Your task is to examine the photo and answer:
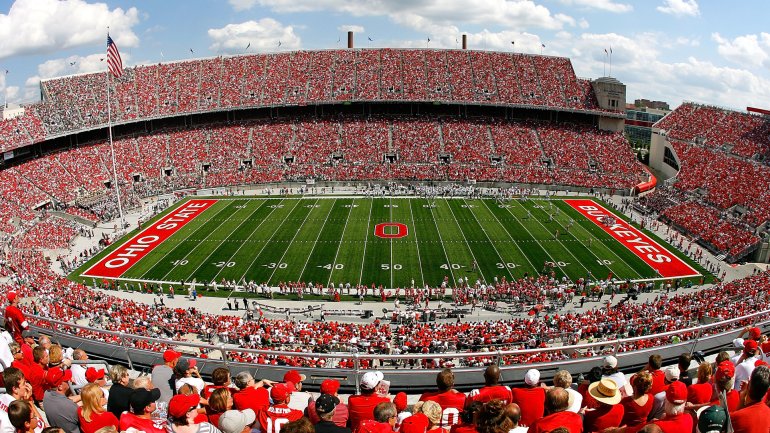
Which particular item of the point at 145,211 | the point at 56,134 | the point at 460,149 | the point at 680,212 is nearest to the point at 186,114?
the point at 56,134

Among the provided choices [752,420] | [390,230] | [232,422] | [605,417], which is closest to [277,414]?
[232,422]

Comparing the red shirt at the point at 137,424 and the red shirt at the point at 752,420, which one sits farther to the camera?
the red shirt at the point at 137,424

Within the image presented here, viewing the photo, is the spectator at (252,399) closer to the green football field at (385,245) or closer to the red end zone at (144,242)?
the green football field at (385,245)

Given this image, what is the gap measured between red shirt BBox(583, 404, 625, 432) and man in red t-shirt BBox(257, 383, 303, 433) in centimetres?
285

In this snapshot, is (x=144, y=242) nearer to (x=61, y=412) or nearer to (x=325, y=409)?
(x=61, y=412)

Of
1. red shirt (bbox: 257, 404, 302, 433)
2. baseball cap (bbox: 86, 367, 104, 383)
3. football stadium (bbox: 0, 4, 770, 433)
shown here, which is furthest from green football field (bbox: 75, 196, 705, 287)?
Result: red shirt (bbox: 257, 404, 302, 433)

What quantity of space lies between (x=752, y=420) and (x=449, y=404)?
2.63 meters

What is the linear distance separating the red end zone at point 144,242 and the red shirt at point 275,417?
88.4 feet

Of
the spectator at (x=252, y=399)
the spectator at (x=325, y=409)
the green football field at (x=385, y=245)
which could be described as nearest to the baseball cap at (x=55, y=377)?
the spectator at (x=252, y=399)

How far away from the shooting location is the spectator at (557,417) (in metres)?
4.45

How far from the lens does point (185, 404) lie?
4.85 meters

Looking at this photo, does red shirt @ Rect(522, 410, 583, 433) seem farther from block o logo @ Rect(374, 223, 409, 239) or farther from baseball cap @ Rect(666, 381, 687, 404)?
block o logo @ Rect(374, 223, 409, 239)

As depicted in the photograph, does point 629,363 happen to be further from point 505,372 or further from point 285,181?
point 285,181

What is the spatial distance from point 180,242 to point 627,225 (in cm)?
3022
